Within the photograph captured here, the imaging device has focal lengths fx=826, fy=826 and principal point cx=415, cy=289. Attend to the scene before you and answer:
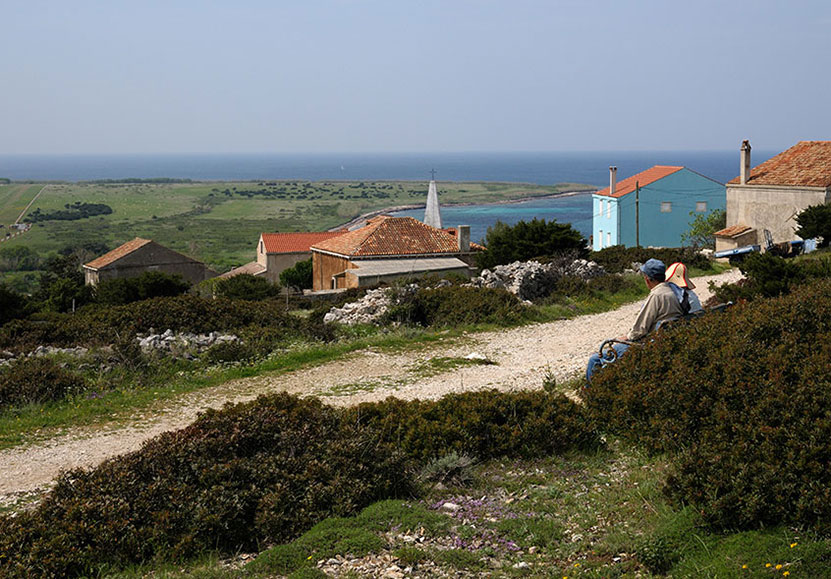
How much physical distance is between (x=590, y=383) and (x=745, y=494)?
10.8 feet

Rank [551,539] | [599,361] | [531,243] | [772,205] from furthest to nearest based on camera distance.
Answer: [772,205]
[531,243]
[599,361]
[551,539]

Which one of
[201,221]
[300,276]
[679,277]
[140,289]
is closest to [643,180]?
[300,276]

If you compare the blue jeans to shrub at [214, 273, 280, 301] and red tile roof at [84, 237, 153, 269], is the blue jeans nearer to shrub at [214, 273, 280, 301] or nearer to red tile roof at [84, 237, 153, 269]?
shrub at [214, 273, 280, 301]

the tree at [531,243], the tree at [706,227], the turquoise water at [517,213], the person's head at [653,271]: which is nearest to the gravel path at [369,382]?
the person's head at [653,271]

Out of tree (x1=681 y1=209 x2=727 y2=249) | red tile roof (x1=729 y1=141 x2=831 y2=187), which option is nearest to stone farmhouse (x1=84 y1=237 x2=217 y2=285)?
tree (x1=681 y1=209 x2=727 y2=249)

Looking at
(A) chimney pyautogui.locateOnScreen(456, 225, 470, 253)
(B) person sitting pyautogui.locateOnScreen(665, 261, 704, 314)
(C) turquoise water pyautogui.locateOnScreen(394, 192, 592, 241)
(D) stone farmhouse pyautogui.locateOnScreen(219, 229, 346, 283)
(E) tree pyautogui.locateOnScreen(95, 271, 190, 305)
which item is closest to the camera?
(B) person sitting pyautogui.locateOnScreen(665, 261, 704, 314)

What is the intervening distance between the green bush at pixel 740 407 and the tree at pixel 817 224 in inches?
775

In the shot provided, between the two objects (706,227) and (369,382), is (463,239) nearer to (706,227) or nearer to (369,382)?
(706,227)

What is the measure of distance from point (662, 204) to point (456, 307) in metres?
40.7

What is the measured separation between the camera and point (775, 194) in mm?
33250

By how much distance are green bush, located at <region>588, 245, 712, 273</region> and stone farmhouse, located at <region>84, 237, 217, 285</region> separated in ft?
119

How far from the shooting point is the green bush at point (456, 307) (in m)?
16.7

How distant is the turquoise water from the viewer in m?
125

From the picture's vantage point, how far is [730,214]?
35562 mm
